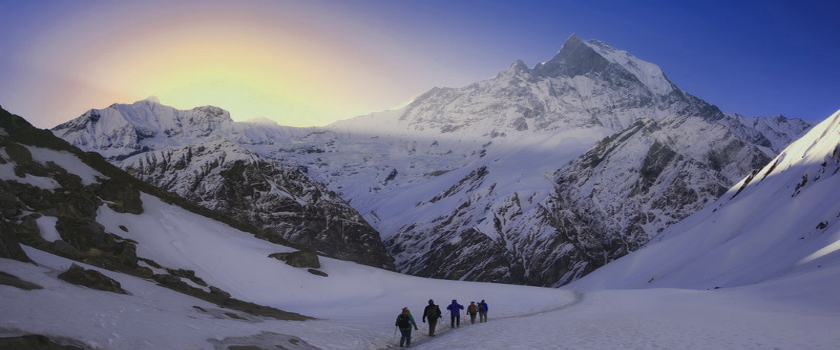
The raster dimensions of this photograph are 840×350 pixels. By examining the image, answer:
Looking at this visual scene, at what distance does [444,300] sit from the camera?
132ft

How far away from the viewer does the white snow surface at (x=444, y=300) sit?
566 inches

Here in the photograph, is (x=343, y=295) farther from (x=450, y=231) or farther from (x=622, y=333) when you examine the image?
(x=450, y=231)

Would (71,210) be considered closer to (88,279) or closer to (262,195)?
(88,279)

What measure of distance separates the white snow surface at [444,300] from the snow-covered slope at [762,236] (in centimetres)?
36

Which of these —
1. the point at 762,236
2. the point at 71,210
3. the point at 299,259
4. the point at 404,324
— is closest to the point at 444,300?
the point at 299,259

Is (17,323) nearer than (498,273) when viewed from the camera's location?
Yes

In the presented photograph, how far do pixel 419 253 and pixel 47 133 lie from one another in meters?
150

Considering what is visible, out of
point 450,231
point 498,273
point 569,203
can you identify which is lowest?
point 498,273

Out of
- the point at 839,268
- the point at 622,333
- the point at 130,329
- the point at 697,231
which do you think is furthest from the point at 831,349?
the point at 697,231

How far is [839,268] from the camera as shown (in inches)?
1246

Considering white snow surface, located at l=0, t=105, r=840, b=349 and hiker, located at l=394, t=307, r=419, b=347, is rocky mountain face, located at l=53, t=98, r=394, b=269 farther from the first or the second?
hiker, located at l=394, t=307, r=419, b=347

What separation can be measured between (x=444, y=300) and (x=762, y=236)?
5091cm

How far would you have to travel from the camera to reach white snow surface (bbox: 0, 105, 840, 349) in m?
14.4

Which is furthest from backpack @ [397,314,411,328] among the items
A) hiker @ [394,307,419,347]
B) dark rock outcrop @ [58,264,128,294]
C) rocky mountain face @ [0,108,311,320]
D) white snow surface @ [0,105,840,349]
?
dark rock outcrop @ [58,264,128,294]
